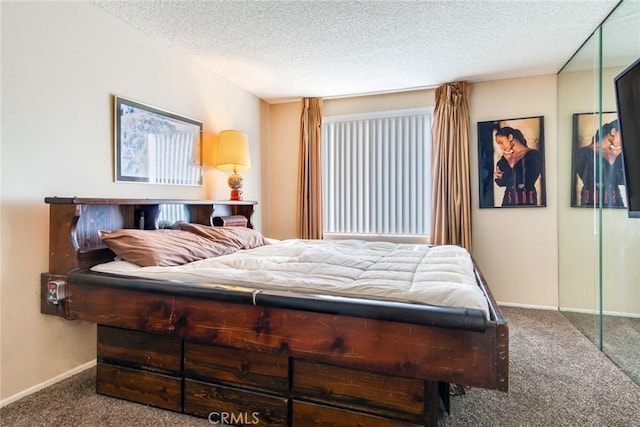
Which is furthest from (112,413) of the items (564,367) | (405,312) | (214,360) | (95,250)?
(564,367)

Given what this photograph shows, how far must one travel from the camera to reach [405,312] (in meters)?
1.19

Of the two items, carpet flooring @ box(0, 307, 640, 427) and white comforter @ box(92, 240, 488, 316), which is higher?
white comforter @ box(92, 240, 488, 316)

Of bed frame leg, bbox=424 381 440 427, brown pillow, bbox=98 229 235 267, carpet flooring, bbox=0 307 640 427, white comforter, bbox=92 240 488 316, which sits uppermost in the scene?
brown pillow, bbox=98 229 235 267

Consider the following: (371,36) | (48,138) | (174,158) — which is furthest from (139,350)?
(371,36)

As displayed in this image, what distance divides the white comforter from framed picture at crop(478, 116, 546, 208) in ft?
5.16

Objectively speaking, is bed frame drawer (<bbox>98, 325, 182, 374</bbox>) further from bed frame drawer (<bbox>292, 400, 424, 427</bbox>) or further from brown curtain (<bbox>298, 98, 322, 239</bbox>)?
brown curtain (<bbox>298, 98, 322, 239</bbox>)

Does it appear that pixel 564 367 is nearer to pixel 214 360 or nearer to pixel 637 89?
pixel 637 89

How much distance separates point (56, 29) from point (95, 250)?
1282 mm

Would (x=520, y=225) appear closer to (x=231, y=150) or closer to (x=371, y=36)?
(x=371, y=36)

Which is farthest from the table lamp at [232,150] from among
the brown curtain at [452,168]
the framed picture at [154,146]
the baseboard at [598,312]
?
the baseboard at [598,312]

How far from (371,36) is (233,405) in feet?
8.34

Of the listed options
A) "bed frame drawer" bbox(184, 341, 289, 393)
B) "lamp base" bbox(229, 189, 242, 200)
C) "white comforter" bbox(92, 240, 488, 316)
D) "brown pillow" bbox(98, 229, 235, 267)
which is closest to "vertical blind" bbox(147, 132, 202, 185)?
"lamp base" bbox(229, 189, 242, 200)

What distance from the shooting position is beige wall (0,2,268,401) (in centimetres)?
176

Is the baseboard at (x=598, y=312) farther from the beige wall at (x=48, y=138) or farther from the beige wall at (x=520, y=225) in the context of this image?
the beige wall at (x=48, y=138)
